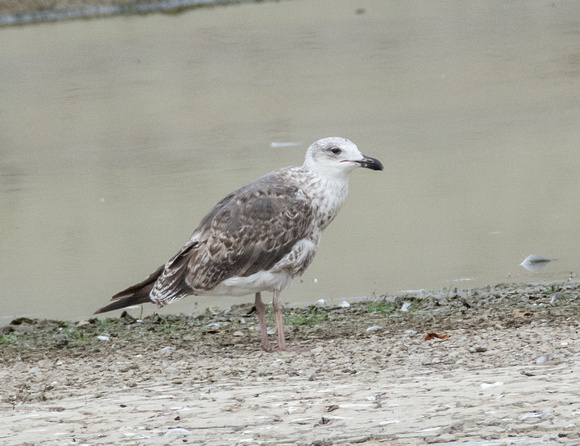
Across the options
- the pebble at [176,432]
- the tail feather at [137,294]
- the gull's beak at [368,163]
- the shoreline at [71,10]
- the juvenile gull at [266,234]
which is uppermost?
the shoreline at [71,10]

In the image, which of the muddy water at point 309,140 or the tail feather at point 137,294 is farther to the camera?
the muddy water at point 309,140

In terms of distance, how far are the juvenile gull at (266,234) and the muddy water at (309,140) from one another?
1395 mm

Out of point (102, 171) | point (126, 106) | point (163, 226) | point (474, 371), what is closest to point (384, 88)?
point (126, 106)

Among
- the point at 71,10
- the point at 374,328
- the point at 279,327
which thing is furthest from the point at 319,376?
the point at 71,10

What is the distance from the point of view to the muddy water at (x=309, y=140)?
838cm

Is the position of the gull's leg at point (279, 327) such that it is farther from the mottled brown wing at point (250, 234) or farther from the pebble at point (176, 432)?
the pebble at point (176, 432)

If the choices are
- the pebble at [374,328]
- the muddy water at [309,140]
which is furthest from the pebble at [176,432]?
the muddy water at [309,140]

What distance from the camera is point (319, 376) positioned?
536cm

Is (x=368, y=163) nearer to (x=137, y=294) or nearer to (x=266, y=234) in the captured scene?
(x=266, y=234)

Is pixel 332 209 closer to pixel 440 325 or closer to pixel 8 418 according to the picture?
pixel 440 325

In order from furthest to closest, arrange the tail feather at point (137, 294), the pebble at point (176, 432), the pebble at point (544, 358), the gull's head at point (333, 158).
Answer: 1. the tail feather at point (137, 294)
2. the gull's head at point (333, 158)
3. the pebble at point (544, 358)
4. the pebble at point (176, 432)

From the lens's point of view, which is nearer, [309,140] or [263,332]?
[263,332]

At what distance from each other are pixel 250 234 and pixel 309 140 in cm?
630

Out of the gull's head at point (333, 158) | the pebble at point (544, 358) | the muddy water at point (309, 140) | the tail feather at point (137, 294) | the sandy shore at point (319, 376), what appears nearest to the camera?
the sandy shore at point (319, 376)
